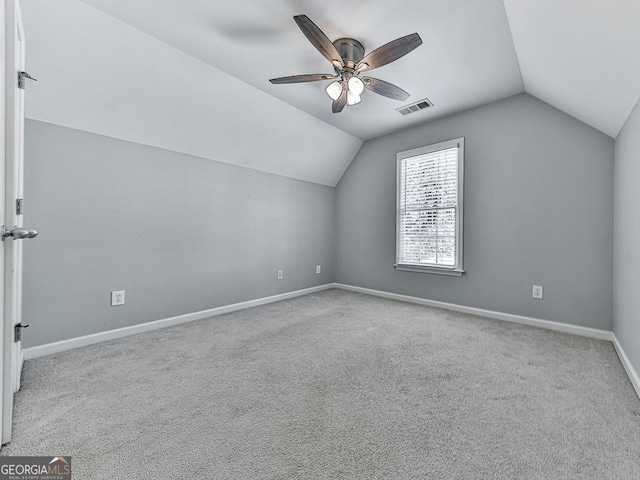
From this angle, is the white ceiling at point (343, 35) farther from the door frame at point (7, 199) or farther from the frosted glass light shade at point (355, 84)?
the door frame at point (7, 199)

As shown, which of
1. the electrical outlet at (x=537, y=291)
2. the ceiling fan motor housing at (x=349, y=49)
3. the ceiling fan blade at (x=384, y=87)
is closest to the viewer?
the ceiling fan motor housing at (x=349, y=49)

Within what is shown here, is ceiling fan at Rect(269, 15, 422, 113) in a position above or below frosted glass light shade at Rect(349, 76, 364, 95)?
above

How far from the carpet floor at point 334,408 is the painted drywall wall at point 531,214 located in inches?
20.2

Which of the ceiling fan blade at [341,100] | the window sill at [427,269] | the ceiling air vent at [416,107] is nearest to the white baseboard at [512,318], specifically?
the window sill at [427,269]

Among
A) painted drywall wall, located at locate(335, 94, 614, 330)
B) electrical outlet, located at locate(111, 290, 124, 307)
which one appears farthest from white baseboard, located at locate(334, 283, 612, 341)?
electrical outlet, located at locate(111, 290, 124, 307)

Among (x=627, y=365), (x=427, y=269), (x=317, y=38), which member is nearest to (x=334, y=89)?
(x=317, y=38)

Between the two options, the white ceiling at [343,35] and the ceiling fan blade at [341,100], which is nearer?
the white ceiling at [343,35]

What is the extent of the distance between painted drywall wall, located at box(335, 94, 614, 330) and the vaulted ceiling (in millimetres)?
229

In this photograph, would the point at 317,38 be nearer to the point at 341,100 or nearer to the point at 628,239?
the point at 341,100

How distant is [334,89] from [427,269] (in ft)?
8.22

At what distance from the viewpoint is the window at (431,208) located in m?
3.45

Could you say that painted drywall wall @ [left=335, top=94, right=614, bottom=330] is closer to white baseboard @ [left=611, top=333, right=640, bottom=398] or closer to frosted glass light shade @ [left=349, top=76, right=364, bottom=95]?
white baseboard @ [left=611, top=333, right=640, bottom=398]

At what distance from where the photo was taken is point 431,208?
12.1ft

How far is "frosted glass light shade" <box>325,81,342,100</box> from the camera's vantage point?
2.27m
